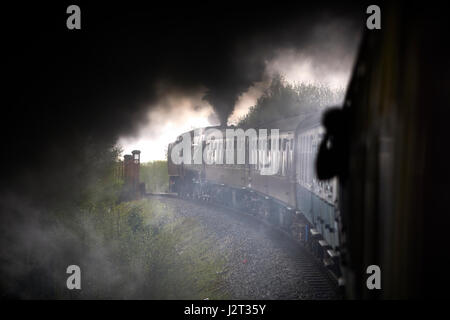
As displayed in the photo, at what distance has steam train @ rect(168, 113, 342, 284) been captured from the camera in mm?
6250

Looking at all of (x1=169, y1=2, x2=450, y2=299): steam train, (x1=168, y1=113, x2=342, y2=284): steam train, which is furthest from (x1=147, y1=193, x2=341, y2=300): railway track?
(x1=169, y1=2, x2=450, y2=299): steam train

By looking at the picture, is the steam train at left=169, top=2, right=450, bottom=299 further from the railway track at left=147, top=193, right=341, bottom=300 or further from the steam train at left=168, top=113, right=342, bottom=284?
the railway track at left=147, top=193, right=341, bottom=300

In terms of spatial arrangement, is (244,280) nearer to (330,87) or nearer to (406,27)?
(406,27)

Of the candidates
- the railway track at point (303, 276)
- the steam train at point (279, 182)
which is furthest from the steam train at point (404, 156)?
the railway track at point (303, 276)

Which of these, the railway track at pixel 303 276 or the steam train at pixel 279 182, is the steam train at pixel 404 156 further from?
the railway track at pixel 303 276

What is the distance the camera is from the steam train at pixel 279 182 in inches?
246

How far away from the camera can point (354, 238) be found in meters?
2.18

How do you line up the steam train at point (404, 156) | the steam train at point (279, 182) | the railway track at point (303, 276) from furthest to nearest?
the steam train at point (279, 182), the railway track at point (303, 276), the steam train at point (404, 156)

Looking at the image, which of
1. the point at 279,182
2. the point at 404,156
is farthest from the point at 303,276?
the point at 404,156

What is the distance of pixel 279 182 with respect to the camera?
437 inches

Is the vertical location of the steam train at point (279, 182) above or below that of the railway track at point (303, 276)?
above
